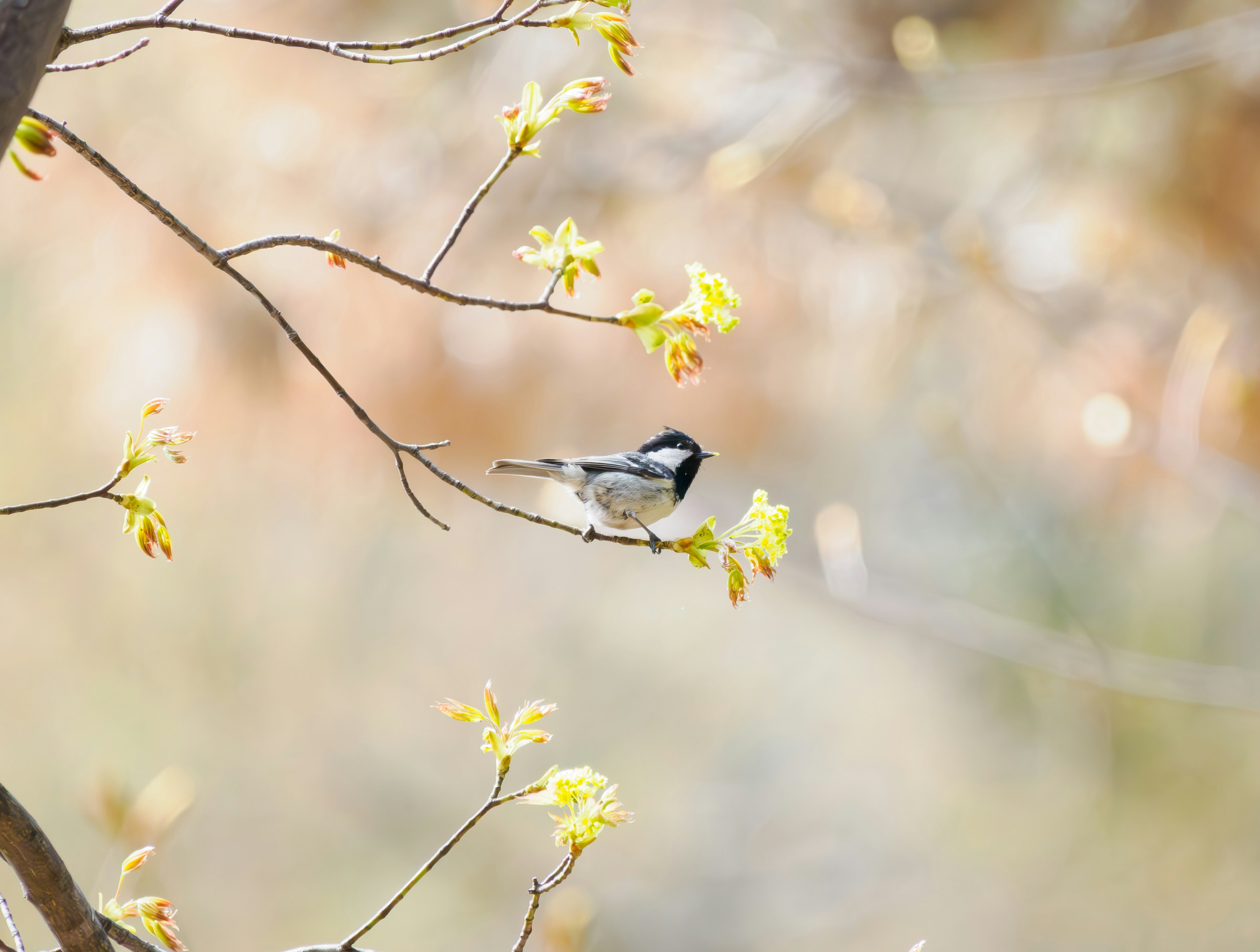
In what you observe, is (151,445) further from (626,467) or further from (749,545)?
(626,467)

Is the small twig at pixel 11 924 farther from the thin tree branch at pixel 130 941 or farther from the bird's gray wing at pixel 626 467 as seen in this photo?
the bird's gray wing at pixel 626 467

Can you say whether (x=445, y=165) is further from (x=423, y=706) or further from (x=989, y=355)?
(x=423, y=706)

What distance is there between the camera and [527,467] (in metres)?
1.36

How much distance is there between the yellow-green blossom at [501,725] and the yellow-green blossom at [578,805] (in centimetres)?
3

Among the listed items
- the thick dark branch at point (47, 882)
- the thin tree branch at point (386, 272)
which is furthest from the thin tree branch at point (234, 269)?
the thick dark branch at point (47, 882)

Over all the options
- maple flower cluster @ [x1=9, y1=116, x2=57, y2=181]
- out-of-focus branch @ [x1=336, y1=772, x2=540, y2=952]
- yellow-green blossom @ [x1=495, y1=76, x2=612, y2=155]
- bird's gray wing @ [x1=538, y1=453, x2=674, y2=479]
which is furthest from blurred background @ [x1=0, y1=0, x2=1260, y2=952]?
bird's gray wing @ [x1=538, y1=453, x2=674, y2=479]

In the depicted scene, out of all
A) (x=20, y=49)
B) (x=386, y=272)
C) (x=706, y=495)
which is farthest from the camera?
(x=706, y=495)

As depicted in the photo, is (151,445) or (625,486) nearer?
(151,445)

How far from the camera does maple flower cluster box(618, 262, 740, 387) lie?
2.15ft

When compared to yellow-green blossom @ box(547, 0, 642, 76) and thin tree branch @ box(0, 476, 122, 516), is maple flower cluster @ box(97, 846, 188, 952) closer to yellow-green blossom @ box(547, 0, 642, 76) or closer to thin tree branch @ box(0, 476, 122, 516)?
thin tree branch @ box(0, 476, 122, 516)

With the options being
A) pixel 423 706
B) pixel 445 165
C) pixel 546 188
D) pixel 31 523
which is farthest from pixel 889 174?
pixel 31 523

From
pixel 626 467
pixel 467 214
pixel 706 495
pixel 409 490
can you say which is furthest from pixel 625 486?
pixel 706 495

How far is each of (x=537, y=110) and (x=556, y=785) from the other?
1.69 feet

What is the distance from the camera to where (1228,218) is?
248cm
